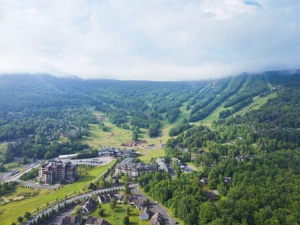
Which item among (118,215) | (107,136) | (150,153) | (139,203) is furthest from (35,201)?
(107,136)

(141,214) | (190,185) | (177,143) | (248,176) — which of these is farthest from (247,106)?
(141,214)

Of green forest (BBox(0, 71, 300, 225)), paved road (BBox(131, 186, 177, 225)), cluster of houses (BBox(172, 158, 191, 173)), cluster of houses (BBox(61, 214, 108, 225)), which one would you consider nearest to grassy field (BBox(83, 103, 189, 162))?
green forest (BBox(0, 71, 300, 225))

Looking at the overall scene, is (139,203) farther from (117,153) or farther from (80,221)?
(117,153)

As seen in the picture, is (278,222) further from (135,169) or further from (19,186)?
(19,186)

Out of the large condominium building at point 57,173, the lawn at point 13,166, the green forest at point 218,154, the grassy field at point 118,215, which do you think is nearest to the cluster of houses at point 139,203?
the grassy field at point 118,215

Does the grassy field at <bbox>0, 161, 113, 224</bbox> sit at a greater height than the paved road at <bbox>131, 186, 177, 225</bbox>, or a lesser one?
lesser

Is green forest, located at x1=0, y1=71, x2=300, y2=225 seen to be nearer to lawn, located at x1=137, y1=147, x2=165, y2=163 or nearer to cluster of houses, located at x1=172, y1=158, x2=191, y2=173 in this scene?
cluster of houses, located at x1=172, y1=158, x2=191, y2=173
